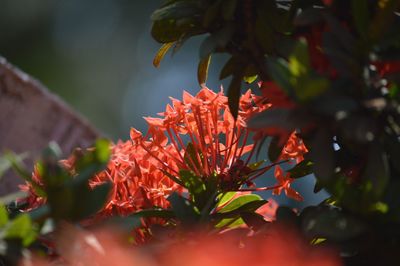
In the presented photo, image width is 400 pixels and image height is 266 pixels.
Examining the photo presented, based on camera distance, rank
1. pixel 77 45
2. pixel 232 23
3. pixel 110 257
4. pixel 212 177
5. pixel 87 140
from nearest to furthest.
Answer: pixel 110 257
pixel 232 23
pixel 212 177
pixel 87 140
pixel 77 45

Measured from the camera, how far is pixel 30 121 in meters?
1.27

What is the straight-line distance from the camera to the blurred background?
4566mm

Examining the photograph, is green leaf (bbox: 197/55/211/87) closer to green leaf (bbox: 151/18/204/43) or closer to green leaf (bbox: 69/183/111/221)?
green leaf (bbox: 151/18/204/43)

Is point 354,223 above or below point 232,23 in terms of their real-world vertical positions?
below

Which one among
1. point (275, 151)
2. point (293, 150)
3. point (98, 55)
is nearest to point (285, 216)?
point (275, 151)

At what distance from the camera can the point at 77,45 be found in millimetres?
4957

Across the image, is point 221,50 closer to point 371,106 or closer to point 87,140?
point 371,106

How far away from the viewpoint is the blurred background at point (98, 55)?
4.57 m

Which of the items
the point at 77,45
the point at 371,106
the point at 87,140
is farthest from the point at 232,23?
the point at 77,45

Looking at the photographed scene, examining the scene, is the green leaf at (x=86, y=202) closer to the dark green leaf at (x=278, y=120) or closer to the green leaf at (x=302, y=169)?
the dark green leaf at (x=278, y=120)

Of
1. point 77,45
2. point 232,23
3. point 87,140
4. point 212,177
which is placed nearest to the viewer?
point 232,23

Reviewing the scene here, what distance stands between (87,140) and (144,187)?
583mm

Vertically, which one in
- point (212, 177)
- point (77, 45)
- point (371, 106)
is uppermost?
point (371, 106)

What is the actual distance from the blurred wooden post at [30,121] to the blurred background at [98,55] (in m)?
3.00
